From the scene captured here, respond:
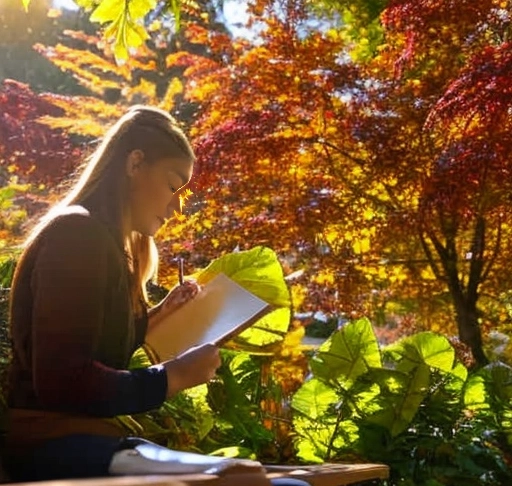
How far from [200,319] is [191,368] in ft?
1.22

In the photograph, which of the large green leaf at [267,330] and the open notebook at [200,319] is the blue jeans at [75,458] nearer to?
the open notebook at [200,319]

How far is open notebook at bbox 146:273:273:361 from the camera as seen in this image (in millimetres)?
1677

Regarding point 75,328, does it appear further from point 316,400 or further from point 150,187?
point 316,400

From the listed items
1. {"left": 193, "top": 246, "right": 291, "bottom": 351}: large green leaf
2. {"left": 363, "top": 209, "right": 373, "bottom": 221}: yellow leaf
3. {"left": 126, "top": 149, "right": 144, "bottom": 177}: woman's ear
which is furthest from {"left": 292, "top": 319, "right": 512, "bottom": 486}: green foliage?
{"left": 363, "top": 209, "right": 373, "bottom": 221}: yellow leaf

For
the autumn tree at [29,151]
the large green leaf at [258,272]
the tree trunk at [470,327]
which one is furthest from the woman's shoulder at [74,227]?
the autumn tree at [29,151]

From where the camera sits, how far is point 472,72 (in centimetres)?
278

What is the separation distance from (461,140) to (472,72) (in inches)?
14.3

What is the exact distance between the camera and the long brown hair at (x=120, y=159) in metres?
1.46

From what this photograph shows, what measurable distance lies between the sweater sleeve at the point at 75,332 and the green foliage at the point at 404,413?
1.13m

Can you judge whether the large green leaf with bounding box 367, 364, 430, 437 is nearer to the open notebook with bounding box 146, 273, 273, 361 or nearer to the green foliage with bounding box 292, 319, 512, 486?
the green foliage with bounding box 292, 319, 512, 486

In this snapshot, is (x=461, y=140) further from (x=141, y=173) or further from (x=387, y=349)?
(x=141, y=173)

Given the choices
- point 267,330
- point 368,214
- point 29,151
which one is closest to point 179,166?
→ point 267,330

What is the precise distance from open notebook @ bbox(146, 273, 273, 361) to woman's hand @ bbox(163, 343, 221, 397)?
211mm

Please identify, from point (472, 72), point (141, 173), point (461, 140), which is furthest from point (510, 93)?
point (141, 173)
